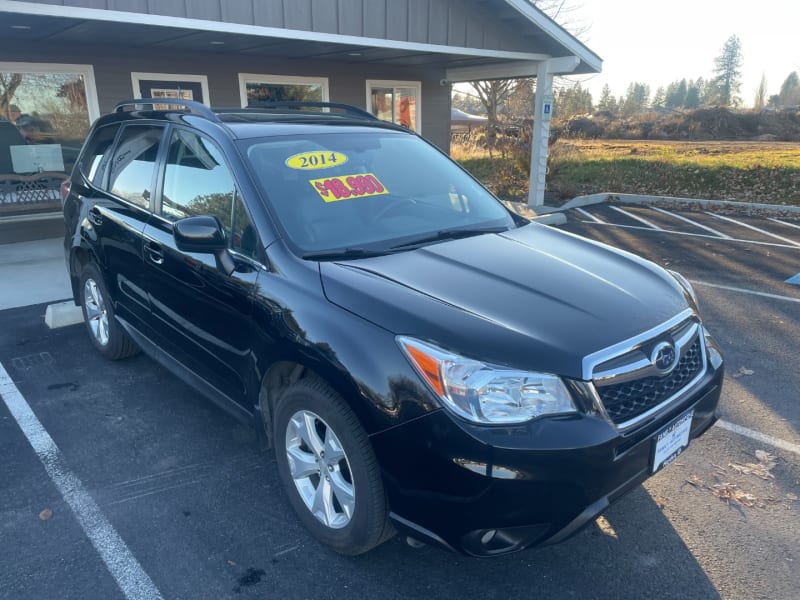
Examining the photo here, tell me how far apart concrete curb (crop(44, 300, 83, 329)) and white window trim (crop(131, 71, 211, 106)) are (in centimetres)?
529

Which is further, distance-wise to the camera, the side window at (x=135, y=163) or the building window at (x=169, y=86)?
the building window at (x=169, y=86)

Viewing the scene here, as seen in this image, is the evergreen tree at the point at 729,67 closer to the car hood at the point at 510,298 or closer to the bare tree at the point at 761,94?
the bare tree at the point at 761,94

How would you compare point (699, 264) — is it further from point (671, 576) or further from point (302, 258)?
point (302, 258)

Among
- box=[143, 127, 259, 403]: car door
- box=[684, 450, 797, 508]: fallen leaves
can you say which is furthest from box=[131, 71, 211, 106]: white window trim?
box=[684, 450, 797, 508]: fallen leaves

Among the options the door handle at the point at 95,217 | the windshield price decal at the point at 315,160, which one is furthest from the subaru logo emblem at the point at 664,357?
the door handle at the point at 95,217

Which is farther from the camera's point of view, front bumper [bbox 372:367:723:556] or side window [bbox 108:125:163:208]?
side window [bbox 108:125:163:208]

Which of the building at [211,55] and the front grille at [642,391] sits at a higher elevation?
the building at [211,55]

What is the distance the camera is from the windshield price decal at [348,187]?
3172mm

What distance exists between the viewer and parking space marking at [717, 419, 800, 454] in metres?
3.54

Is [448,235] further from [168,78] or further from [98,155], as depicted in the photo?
[168,78]

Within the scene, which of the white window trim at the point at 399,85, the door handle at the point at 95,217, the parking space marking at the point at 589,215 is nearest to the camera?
the door handle at the point at 95,217

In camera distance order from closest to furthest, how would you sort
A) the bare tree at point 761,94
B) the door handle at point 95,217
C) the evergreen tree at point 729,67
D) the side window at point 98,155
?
1. the door handle at point 95,217
2. the side window at point 98,155
3. the bare tree at point 761,94
4. the evergreen tree at point 729,67

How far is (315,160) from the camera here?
330cm

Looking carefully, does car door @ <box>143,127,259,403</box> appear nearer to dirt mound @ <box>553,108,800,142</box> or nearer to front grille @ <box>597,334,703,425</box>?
front grille @ <box>597,334,703,425</box>
